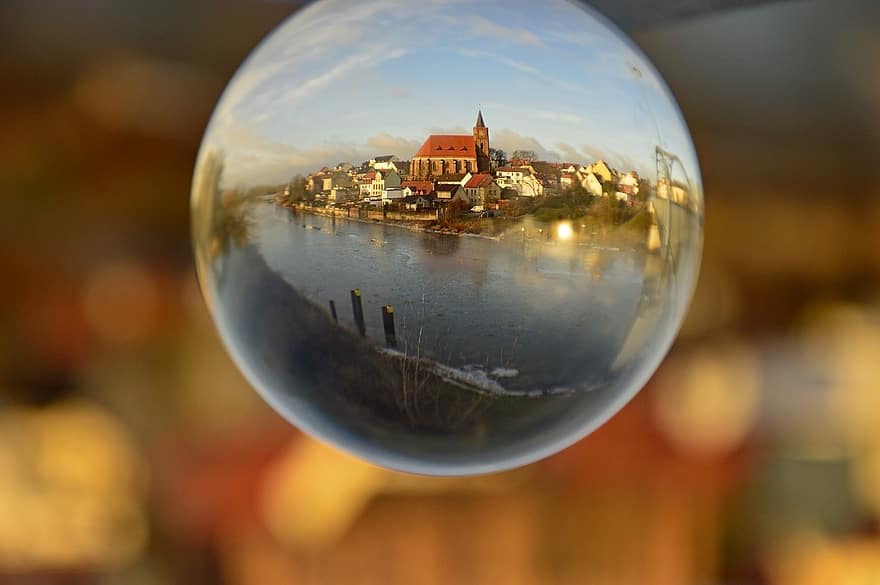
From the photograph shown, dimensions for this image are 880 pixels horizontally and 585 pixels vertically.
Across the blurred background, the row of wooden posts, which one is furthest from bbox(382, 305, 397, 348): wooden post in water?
the blurred background

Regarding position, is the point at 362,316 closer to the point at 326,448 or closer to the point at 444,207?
the point at 444,207

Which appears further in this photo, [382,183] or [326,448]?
[326,448]

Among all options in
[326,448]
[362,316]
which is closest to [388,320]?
[362,316]

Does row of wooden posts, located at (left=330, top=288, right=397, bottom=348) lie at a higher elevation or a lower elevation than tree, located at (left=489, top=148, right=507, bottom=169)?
lower

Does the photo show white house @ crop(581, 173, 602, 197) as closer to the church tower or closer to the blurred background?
the church tower

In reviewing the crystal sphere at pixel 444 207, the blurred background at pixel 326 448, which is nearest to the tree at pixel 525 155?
the crystal sphere at pixel 444 207

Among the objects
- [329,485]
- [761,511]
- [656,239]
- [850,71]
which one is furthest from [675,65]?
[656,239]

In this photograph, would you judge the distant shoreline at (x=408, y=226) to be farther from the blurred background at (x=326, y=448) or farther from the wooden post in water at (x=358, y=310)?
the blurred background at (x=326, y=448)
